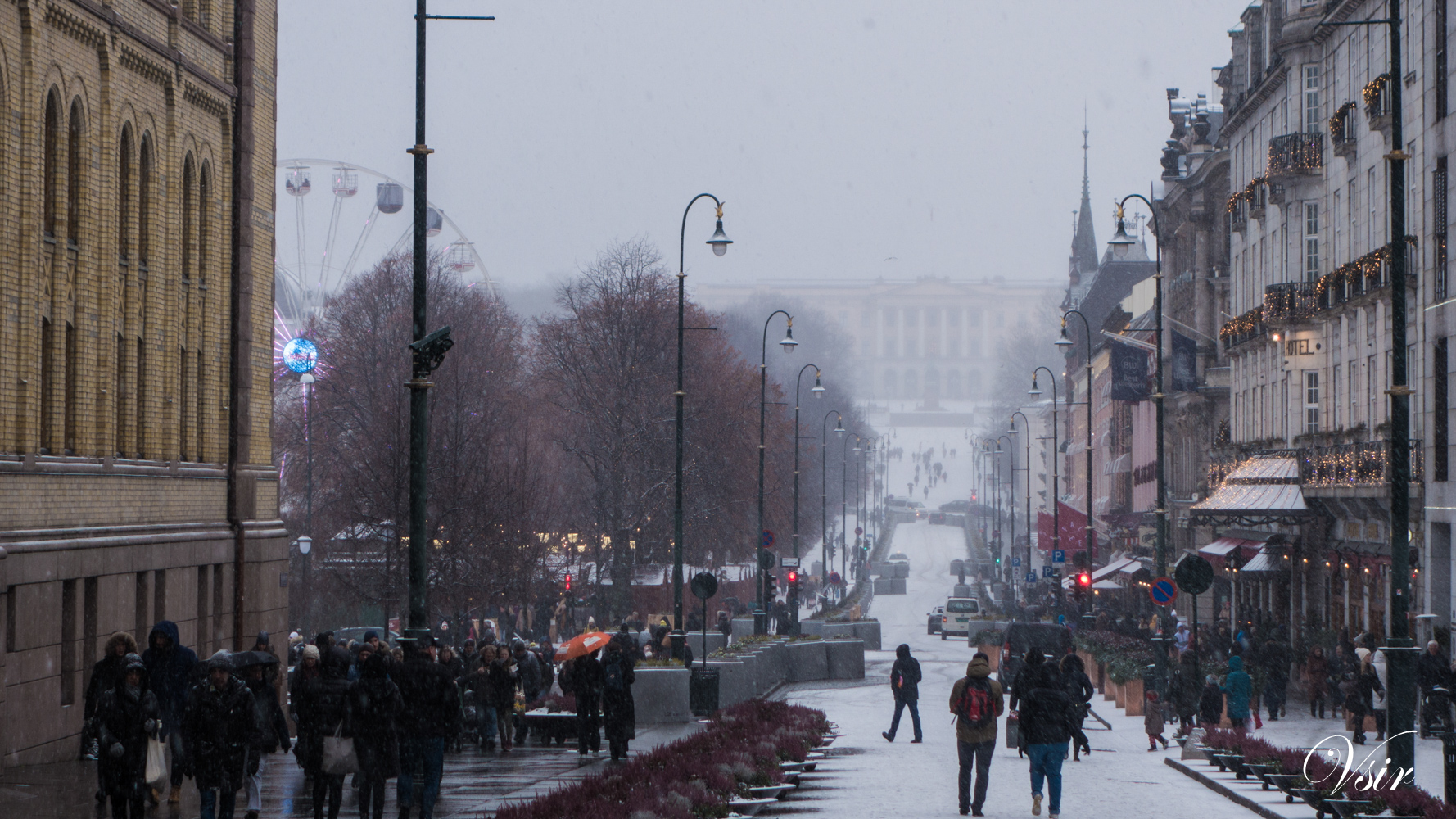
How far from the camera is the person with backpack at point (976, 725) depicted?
685 inches

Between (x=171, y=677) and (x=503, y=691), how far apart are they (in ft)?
26.4

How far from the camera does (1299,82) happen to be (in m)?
44.0

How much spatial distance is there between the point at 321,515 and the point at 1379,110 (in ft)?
129

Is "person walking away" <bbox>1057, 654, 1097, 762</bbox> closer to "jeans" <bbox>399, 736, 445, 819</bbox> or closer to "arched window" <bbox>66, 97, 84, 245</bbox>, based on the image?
"jeans" <bbox>399, 736, 445, 819</bbox>

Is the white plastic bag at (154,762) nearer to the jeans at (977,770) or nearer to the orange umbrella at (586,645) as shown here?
the jeans at (977,770)

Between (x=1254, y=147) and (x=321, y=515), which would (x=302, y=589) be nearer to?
(x=321, y=515)

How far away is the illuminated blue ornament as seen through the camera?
56375 millimetres

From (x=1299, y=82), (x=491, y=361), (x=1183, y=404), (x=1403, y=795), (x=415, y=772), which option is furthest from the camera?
(x=491, y=361)

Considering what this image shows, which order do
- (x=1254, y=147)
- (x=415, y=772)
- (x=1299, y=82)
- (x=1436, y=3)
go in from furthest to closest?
(x=1254, y=147), (x=1299, y=82), (x=1436, y=3), (x=415, y=772)

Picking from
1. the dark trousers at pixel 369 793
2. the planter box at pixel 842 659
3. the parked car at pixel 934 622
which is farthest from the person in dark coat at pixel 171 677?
the parked car at pixel 934 622

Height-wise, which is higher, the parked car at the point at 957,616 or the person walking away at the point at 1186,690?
the person walking away at the point at 1186,690

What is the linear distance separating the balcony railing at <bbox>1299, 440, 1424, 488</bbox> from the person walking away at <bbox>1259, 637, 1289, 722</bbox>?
4024mm

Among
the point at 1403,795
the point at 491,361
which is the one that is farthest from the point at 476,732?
the point at 491,361

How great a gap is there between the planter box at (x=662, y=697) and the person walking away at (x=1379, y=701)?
10.6 metres
